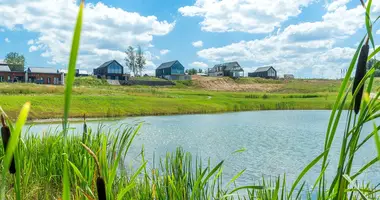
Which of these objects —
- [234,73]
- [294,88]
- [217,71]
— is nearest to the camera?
[294,88]

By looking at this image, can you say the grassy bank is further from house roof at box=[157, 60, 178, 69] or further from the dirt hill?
house roof at box=[157, 60, 178, 69]

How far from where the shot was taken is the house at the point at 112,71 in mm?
83931

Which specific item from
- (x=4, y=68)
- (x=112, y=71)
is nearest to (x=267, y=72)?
(x=112, y=71)

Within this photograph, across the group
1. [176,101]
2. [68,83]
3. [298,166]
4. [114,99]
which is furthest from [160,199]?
[176,101]

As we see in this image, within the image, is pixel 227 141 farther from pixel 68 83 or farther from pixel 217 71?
pixel 217 71

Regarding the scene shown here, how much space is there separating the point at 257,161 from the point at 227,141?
5154 mm

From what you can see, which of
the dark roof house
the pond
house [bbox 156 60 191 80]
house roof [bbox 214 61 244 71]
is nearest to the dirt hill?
house [bbox 156 60 191 80]

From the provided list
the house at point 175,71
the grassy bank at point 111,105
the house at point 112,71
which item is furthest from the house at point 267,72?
the grassy bank at point 111,105

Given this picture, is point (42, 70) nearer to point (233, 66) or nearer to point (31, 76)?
point (31, 76)

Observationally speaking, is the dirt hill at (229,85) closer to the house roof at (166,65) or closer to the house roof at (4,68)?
the house roof at (166,65)

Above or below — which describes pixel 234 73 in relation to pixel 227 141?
above

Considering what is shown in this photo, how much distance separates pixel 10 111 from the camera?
2753 cm

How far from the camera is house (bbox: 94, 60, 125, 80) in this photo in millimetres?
83931

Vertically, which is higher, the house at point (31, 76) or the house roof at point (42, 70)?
the house roof at point (42, 70)
